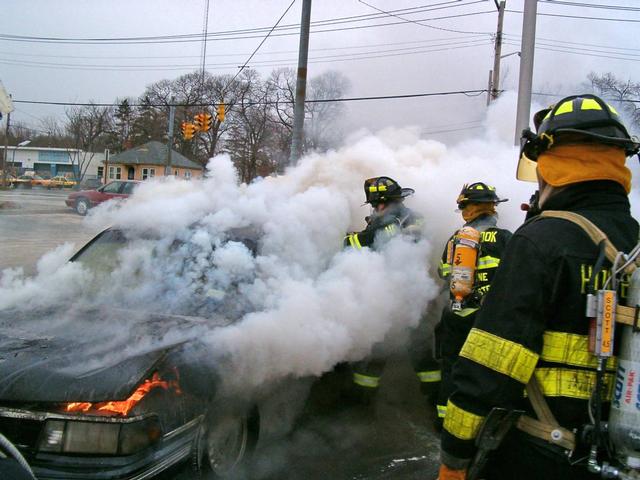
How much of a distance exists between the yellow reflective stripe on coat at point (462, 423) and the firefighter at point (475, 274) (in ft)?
6.33

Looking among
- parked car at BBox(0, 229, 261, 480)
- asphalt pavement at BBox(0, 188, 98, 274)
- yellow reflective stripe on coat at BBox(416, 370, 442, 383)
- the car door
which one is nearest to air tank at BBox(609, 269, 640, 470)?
parked car at BBox(0, 229, 261, 480)

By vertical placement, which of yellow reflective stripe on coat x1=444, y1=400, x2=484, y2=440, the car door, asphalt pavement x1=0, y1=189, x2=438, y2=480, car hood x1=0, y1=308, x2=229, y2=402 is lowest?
asphalt pavement x1=0, y1=189, x2=438, y2=480

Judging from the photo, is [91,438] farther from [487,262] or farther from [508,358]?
[487,262]

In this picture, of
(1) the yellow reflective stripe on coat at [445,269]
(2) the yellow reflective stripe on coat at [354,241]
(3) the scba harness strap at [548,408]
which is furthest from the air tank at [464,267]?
(3) the scba harness strap at [548,408]

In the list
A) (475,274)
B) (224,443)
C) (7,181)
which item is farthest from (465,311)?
(7,181)

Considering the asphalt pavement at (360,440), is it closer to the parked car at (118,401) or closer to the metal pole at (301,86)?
the parked car at (118,401)

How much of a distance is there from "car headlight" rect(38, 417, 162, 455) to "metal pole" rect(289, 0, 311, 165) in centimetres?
802

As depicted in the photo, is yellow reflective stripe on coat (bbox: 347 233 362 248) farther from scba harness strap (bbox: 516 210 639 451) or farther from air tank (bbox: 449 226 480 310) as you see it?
scba harness strap (bbox: 516 210 639 451)

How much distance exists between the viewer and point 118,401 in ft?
7.52

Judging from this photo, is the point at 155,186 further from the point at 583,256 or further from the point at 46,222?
the point at 46,222

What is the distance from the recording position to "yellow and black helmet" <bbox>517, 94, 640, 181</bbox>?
1652mm

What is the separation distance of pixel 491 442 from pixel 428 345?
3.23 meters

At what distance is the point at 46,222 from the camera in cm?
1839

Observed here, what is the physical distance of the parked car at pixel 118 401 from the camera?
7.34 ft
